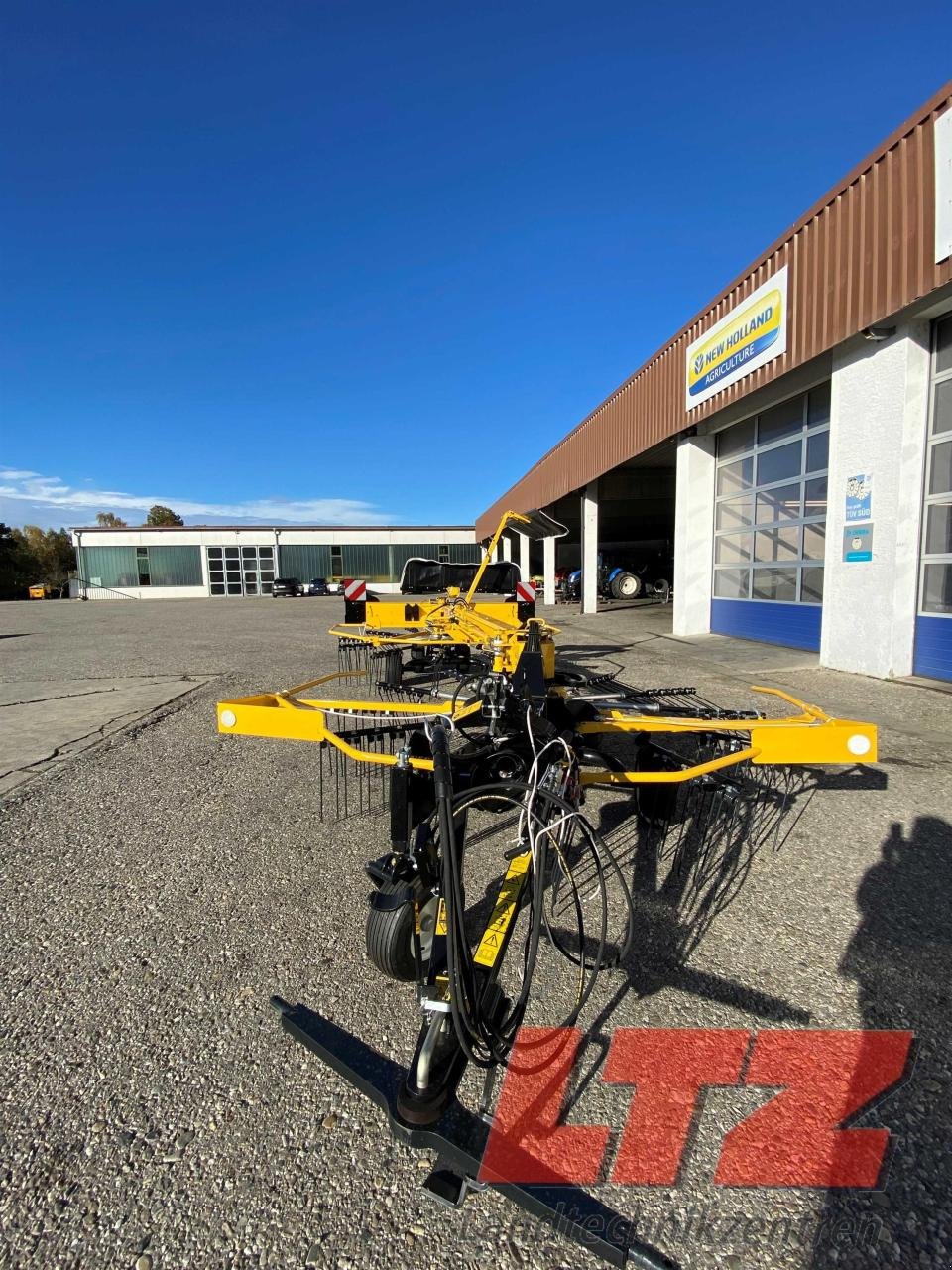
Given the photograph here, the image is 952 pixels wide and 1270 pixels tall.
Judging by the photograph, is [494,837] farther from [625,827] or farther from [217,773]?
[217,773]

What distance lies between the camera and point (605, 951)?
2.42 m

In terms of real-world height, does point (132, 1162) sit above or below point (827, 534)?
below

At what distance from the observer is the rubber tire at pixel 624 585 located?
81.0ft

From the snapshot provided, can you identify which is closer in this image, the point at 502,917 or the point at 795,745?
the point at 502,917

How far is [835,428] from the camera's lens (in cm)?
836

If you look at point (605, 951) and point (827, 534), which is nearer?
point (605, 951)

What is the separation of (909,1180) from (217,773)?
4.36m

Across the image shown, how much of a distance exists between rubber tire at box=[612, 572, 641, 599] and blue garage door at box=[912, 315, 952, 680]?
17257 millimetres

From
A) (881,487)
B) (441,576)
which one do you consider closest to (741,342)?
(881,487)

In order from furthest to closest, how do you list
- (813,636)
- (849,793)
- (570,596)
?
(570,596) < (813,636) < (849,793)

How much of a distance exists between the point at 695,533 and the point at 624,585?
1181cm

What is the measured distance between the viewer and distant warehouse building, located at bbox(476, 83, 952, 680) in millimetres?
7098

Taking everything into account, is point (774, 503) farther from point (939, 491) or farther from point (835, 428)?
point (939, 491)

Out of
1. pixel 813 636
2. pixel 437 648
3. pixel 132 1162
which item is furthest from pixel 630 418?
pixel 132 1162
